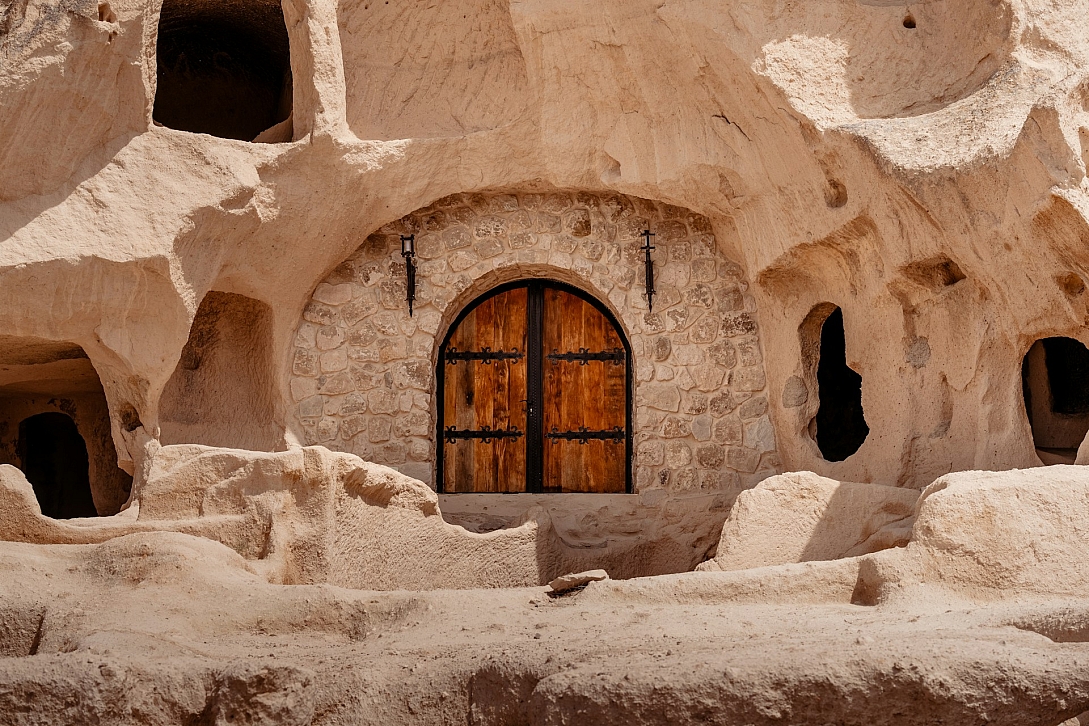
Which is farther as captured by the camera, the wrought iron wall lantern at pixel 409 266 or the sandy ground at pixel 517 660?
the wrought iron wall lantern at pixel 409 266

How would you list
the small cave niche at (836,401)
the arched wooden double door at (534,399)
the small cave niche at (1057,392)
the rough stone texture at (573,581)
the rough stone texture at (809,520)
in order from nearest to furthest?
the rough stone texture at (573,581)
the rough stone texture at (809,520)
the small cave niche at (1057,392)
the arched wooden double door at (534,399)
the small cave niche at (836,401)

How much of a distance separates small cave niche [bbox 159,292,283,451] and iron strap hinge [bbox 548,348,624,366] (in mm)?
1815

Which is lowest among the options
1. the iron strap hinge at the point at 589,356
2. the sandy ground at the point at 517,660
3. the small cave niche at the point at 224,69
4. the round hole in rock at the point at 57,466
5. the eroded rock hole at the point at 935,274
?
the sandy ground at the point at 517,660

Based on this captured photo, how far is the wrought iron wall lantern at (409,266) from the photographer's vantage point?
7.09 m

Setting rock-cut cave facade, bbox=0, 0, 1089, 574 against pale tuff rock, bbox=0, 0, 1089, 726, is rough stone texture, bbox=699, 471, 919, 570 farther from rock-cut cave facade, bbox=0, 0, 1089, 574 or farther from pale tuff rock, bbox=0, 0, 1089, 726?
rock-cut cave facade, bbox=0, 0, 1089, 574

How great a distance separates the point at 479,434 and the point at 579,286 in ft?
3.82

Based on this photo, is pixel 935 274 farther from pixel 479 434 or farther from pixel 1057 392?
pixel 479 434

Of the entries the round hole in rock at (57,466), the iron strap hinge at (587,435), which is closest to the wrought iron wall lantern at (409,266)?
the iron strap hinge at (587,435)

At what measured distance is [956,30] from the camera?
5980 millimetres

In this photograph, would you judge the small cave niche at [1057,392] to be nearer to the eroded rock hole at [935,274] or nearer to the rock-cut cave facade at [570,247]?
the rock-cut cave facade at [570,247]

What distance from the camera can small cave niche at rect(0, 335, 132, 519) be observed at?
7.09 m

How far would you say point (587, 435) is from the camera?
7230 mm

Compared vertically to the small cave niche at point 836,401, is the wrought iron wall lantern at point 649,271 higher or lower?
higher

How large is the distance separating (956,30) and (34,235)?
4.91m
